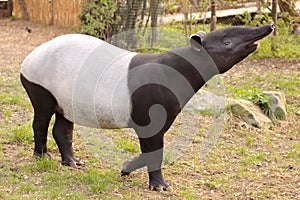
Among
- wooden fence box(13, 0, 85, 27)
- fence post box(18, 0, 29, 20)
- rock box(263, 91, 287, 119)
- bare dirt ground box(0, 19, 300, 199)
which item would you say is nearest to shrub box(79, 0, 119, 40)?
wooden fence box(13, 0, 85, 27)

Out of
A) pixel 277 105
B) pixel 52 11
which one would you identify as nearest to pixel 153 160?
pixel 277 105

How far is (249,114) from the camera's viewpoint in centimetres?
743

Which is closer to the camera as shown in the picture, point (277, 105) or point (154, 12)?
point (277, 105)

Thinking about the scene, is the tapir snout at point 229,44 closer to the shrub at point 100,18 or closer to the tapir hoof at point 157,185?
the tapir hoof at point 157,185

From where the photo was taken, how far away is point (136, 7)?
11109 millimetres

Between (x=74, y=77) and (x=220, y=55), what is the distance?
1236 millimetres

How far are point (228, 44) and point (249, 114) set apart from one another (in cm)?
294

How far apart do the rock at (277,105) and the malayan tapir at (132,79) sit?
317 cm

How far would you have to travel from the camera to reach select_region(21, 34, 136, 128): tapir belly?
482 centimetres

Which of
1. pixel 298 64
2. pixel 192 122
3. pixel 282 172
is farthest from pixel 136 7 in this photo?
pixel 282 172

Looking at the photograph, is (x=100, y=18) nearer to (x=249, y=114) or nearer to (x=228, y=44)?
(x=249, y=114)

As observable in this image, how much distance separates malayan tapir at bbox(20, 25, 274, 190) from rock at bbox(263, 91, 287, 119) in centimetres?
317

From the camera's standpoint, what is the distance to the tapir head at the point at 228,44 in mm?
4594

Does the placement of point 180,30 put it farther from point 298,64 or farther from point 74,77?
point 74,77
